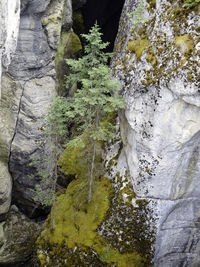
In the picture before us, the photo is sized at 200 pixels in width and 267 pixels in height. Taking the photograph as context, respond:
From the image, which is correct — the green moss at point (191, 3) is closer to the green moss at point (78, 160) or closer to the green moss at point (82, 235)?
the green moss at point (78, 160)

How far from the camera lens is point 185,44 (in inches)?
443

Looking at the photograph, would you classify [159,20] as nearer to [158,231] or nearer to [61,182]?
[158,231]

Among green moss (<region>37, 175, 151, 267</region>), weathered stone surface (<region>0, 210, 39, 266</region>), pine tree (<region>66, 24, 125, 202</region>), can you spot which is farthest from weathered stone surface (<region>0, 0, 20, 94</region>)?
weathered stone surface (<region>0, 210, 39, 266</region>)

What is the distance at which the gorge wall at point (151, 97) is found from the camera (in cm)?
1143

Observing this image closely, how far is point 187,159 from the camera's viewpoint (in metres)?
12.2

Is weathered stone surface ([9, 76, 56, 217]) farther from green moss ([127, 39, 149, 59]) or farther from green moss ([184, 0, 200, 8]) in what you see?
green moss ([184, 0, 200, 8])

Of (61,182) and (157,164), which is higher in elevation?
(157,164)

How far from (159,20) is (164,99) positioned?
3.51 meters

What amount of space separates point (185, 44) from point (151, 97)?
2.44 meters

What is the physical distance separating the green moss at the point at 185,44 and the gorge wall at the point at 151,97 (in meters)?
0.04

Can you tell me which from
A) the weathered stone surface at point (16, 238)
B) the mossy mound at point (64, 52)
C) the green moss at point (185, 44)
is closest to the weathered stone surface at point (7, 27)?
the mossy mound at point (64, 52)

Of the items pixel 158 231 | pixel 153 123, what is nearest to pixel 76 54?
pixel 153 123

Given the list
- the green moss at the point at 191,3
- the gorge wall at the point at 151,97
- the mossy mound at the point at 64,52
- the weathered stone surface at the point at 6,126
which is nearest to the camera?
the green moss at the point at 191,3

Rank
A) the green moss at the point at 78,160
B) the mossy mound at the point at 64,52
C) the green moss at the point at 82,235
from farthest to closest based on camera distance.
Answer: the mossy mound at the point at 64,52 < the green moss at the point at 78,160 < the green moss at the point at 82,235
